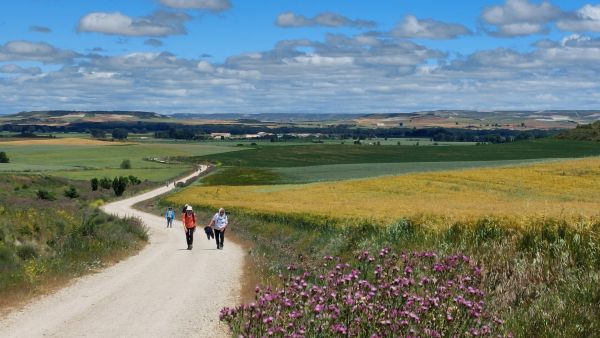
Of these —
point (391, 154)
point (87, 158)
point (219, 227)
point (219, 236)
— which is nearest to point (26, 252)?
point (219, 227)

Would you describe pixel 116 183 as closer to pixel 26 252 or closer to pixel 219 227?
pixel 219 227

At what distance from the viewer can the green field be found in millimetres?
109125

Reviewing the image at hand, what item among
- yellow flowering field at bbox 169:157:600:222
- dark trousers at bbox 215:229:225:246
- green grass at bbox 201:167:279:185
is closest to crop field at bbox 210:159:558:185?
green grass at bbox 201:167:279:185

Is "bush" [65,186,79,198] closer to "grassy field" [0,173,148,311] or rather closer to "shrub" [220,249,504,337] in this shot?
"grassy field" [0,173,148,311]

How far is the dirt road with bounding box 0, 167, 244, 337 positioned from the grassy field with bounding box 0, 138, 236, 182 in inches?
3182

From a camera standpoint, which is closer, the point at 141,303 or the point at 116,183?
the point at 141,303

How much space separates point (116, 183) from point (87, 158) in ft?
192

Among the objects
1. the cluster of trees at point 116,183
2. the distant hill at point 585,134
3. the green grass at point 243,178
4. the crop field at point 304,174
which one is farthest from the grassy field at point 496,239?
the distant hill at point 585,134

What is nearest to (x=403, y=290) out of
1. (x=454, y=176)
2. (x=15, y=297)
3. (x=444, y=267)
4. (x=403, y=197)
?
(x=444, y=267)

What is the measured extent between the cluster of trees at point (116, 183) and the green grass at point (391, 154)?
99.8 feet

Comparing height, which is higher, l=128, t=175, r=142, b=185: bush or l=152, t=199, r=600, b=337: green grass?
l=152, t=199, r=600, b=337: green grass

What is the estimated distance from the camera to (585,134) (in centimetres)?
12738

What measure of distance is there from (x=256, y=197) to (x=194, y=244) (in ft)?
67.3

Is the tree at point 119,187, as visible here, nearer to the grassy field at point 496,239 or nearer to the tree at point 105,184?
the tree at point 105,184
